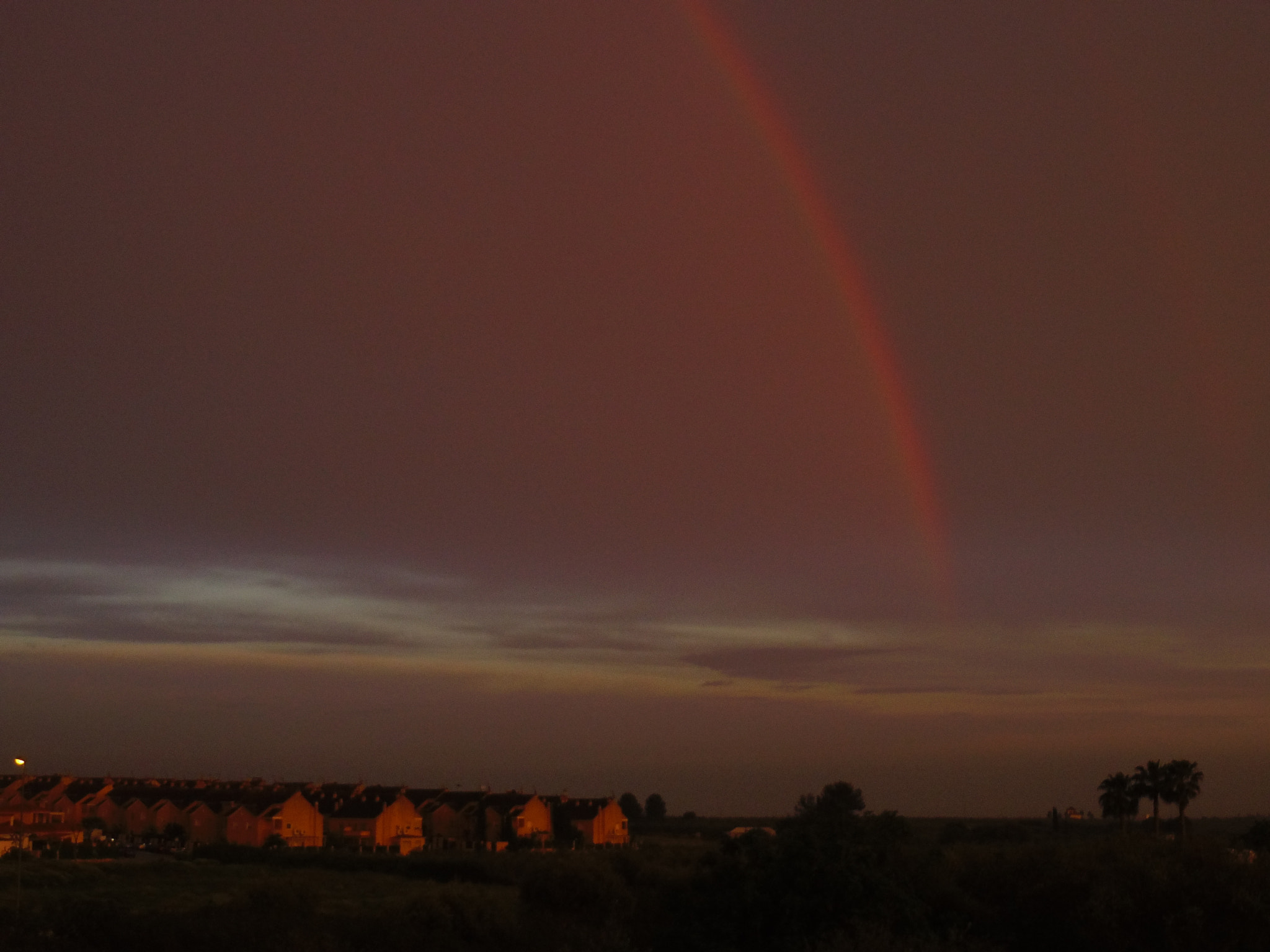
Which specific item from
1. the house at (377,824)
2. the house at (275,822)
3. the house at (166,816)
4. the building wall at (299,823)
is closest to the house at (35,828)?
the house at (166,816)

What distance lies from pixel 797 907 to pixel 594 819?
79.8 m

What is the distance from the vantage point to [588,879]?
128 feet

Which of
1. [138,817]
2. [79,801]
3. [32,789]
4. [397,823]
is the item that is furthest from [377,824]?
[32,789]

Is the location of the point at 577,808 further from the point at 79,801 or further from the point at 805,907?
the point at 805,907

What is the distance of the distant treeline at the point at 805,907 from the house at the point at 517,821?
55522mm

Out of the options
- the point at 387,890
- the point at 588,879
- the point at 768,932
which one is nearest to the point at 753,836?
the point at 768,932

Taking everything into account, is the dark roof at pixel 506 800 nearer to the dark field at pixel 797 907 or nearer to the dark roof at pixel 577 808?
the dark roof at pixel 577 808

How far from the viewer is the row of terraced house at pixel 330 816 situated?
309 feet

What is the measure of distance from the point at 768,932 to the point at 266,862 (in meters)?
59.3

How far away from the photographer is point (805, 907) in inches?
939

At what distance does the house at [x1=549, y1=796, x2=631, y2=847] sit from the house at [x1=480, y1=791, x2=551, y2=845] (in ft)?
5.91

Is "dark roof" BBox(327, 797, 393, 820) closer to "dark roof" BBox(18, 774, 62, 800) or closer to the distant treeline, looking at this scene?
"dark roof" BBox(18, 774, 62, 800)

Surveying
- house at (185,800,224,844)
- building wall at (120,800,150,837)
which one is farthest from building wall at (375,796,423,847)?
building wall at (120,800,150,837)

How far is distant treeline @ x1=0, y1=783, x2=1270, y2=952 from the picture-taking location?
2405 centimetres
